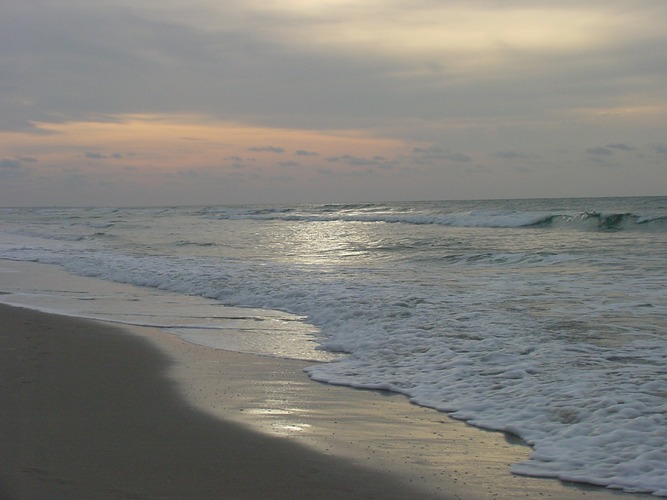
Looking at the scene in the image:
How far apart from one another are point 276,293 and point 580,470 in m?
8.43

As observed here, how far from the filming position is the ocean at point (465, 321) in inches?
206

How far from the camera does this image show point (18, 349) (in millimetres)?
7863

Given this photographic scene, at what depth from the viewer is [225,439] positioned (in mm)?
4934

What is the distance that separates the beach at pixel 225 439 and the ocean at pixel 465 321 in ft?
0.96

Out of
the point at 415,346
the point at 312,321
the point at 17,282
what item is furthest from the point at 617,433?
the point at 17,282

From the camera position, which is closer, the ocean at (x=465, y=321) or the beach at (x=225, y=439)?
the beach at (x=225, y=439)

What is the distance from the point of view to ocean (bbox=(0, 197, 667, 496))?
17.2ft

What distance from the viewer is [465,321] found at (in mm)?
9273

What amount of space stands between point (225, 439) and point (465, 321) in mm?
5034

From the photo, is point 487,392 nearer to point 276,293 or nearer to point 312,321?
point 312,321

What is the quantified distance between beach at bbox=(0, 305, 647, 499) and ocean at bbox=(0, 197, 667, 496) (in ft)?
0.96

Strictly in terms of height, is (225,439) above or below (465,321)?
below

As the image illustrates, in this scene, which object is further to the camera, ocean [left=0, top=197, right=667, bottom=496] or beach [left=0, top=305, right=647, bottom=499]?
ocean [left=0, top=197, right=667, bottom=496]

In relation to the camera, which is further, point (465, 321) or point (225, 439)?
point (465, 321)
